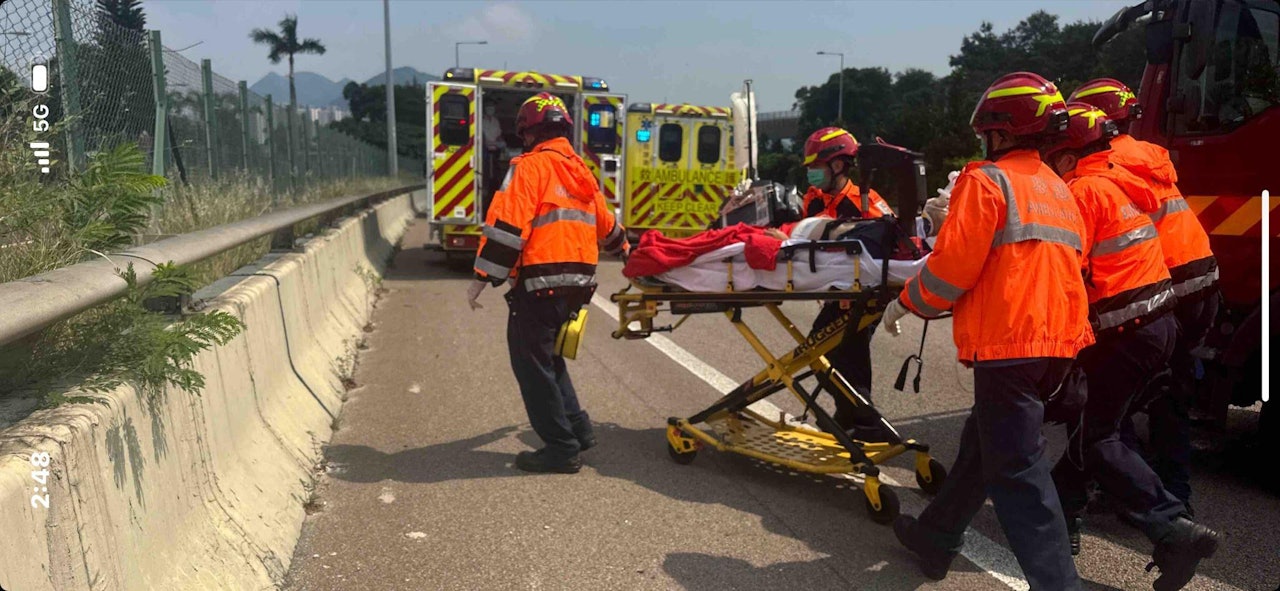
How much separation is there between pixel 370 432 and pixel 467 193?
8.76m

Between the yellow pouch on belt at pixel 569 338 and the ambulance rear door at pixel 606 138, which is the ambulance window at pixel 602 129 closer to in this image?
the ambulance rear door at pixel 606 138

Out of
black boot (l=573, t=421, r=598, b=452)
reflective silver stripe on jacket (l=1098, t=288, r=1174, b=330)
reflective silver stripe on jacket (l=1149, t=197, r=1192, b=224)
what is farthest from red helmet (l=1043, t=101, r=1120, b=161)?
black boot (l=573, t=421, r=598, b=452)

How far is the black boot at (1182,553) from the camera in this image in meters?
3.92

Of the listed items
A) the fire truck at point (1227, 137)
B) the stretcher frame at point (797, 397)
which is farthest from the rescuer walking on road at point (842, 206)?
the fire truck at point (1227, 137)

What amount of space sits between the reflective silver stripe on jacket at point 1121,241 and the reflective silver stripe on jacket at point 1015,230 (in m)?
0.78

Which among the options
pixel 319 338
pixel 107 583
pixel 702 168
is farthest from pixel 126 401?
pixel 702 168

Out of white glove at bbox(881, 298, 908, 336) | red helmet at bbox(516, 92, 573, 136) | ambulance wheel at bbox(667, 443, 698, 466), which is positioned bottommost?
ambulance wheel at bbox(667, 443, 698, 466)

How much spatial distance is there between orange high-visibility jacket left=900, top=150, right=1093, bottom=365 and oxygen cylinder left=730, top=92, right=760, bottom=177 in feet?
19.2

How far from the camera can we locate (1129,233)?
4395 millimetres

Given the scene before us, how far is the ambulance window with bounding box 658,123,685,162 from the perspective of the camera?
Result: 18.7 metres

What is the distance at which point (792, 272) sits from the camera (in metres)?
5.16

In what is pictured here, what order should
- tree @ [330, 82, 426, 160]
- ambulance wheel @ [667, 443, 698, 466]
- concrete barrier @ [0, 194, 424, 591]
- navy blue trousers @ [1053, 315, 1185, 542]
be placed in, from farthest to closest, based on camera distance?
tree @ [330, 82, 426, 160], ambulance wheel @ [667, 443, 698, 466], navy blue trousers @ [1053, 315, 1185, 542], concrete barrier @ [0, 194, 424, 591]

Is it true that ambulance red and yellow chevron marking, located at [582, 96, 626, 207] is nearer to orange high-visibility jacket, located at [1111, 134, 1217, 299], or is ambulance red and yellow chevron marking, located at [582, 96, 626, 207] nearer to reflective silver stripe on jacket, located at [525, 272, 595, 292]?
reflective silver stripe on jacket, located at [525, 272, 595, 292]

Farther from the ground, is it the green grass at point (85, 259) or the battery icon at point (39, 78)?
the battery icon at point (39, 78)
